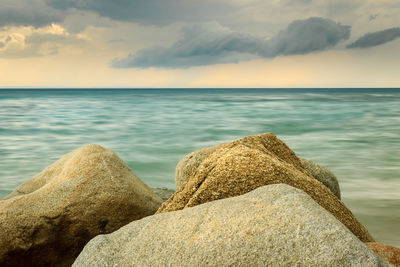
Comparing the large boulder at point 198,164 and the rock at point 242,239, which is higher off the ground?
the rock at point 242,239

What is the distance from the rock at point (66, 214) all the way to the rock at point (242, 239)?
140 cm

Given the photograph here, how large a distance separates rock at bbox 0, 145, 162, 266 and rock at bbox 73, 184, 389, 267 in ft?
Answer: 4.60

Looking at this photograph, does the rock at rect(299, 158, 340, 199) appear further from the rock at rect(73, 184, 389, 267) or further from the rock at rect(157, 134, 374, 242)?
the rock at rect(73, 184, 389, 267)

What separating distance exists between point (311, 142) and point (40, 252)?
1010 centimetres

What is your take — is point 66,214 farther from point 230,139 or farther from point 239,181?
point 230,139

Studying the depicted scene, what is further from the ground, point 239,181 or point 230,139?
point 239,181

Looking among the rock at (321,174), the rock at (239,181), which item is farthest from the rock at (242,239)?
the rock at (321,174)

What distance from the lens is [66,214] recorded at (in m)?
3.35

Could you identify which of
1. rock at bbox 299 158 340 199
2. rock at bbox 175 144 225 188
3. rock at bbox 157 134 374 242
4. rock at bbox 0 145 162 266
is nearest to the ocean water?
rock at bbox 299 158 340 199

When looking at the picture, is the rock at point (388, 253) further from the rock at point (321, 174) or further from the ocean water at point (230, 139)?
the ocean water at point (230, 139)

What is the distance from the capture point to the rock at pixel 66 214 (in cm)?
324

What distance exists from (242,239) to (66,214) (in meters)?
Result: 2.09

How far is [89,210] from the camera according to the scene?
11.1ft

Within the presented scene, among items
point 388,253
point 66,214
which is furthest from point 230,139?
point 388,253
